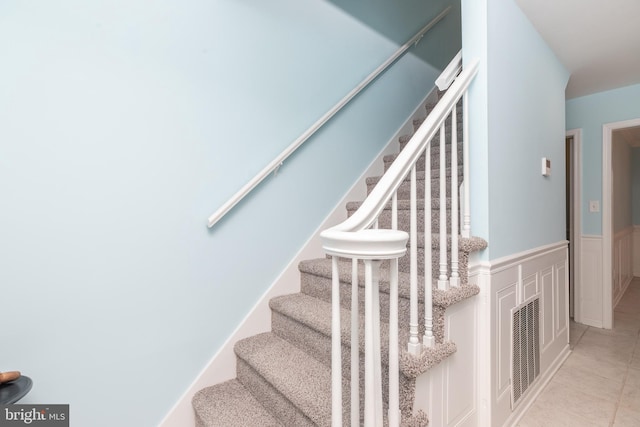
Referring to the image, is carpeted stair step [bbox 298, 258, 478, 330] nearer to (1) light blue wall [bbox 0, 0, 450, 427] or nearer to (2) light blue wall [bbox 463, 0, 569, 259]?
(1) light blue wall [bbox 0, 0, 450, 427]

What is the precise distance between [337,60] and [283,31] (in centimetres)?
45

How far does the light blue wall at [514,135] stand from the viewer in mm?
1509

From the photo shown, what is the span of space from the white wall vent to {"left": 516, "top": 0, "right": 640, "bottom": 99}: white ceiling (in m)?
1.72

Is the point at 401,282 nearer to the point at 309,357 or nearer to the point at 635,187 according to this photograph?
the point at 309,357

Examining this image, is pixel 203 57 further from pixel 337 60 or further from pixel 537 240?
pixel 537 240

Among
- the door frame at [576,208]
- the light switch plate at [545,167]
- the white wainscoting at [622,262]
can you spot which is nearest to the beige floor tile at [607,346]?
the door frame at [576,208]

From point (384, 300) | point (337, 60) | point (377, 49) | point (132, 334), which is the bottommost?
point (132, 334)

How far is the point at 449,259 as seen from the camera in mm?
1474

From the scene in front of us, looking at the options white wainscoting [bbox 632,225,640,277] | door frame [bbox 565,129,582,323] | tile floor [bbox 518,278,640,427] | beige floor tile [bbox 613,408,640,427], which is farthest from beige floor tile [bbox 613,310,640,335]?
white wainscoting [bbox 632,225,640,277]

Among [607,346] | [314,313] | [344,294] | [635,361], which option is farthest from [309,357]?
[607,346]

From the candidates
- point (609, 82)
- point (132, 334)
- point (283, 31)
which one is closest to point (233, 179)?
point (132, 334)

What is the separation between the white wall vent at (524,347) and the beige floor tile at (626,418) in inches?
15.3

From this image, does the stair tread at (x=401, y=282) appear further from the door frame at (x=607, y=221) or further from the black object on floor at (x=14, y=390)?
the door frame at (x=607, y=221)

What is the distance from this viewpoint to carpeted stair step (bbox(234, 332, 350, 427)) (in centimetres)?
116
